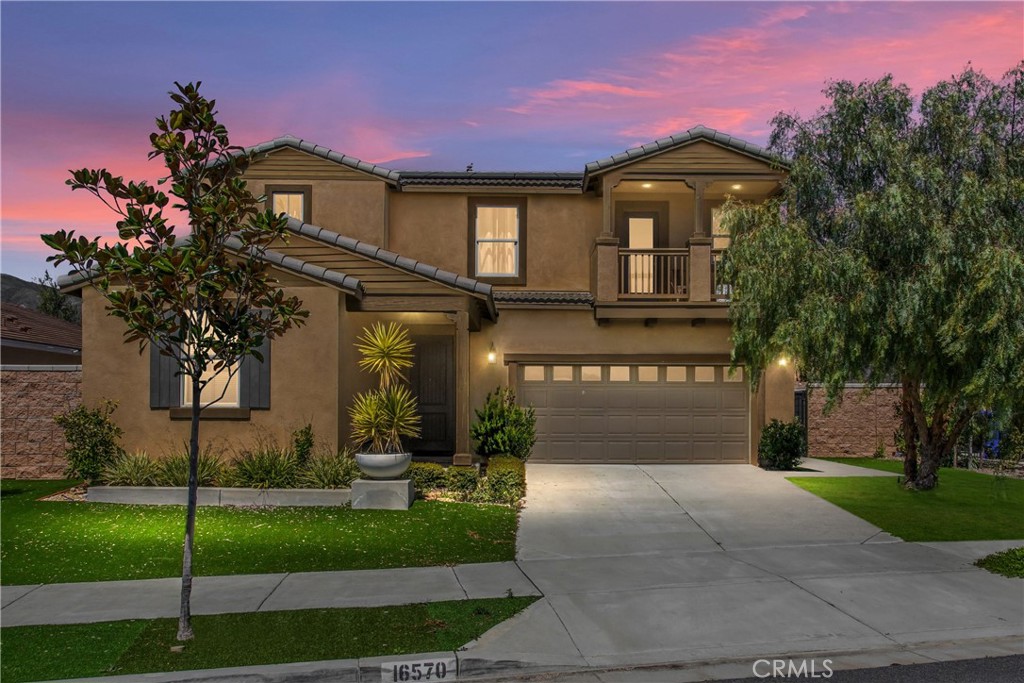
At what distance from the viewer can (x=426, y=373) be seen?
17.7m

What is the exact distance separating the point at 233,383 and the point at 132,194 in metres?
7.59

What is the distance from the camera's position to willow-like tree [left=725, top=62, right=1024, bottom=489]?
10.1m

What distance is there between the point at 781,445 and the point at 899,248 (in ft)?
22.3

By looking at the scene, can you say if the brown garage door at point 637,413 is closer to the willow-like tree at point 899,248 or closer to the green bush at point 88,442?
the willow-like tree at point 899,248

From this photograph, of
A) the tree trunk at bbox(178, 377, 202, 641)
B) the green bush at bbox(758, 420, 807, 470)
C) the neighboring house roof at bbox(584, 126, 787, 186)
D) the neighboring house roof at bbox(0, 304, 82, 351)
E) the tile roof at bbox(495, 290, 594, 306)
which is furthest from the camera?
the neighboring house roof at bbox(0, 304, 82, 351)

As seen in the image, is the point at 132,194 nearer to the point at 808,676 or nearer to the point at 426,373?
the point at 808,676

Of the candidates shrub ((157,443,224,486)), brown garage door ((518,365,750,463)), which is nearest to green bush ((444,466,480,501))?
shrub ((157,443,224,486))

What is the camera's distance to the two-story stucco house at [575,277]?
17172mm

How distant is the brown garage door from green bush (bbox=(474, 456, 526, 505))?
3.86 metres

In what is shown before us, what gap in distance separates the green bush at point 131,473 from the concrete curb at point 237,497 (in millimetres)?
210

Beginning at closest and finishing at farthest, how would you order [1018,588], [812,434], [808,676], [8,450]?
1. [808,676]
2. [1018,588]
3. [8,450]
4. [812,434]

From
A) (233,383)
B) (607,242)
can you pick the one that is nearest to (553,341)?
(607,242)

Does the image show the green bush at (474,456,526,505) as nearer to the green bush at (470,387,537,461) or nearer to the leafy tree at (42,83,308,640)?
the green bush at (470,387,537,461)

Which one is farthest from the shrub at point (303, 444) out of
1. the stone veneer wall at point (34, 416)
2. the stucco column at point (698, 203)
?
the stucco column at point (698, 203)
